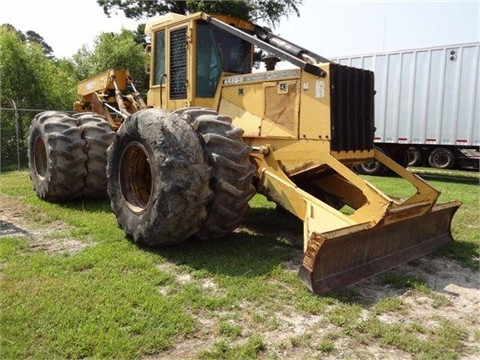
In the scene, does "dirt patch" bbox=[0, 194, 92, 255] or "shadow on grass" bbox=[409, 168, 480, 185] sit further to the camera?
"shadow on grass" bbox=[409, 168, 480, 185]

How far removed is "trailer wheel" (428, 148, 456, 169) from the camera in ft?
46.1

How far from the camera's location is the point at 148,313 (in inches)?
136

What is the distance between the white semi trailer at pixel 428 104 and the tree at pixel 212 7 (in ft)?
30.2

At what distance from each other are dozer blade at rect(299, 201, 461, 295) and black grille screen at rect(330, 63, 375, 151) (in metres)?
1.09

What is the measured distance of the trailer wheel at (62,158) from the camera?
22.1ft

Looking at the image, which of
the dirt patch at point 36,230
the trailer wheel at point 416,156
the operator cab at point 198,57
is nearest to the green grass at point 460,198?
the trailer wheel at point 416,156

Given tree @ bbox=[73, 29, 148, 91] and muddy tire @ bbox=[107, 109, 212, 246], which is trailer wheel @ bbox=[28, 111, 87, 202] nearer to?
muddy tire @ bbox=[107, 109, 212, 246]

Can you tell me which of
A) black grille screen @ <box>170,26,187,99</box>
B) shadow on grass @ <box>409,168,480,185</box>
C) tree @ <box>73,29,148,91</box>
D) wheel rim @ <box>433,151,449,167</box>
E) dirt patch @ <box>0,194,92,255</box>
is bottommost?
dirt patch @ <box>0,194,92,255</box>

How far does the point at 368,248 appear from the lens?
4406 millimetres

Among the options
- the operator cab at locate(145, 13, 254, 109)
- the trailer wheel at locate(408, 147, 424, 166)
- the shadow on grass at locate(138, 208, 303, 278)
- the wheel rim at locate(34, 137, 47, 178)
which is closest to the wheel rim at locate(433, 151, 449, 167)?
the trailer wheel at locate(408, 147, 424, 166)

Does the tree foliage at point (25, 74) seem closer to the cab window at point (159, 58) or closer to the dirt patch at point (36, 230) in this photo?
the dirt patch at point (36, 230)

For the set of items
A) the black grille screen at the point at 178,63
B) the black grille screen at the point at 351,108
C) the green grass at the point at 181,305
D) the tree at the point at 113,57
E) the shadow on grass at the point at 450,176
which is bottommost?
the green grass at the point at 181,305

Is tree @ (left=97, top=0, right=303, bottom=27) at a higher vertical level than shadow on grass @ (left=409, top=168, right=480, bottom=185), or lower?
higher

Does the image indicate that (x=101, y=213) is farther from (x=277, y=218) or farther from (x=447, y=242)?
(x=447, y=242)
